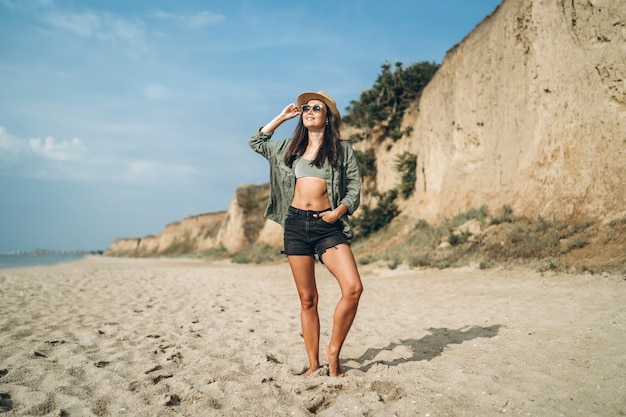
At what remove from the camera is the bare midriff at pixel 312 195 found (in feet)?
10.1

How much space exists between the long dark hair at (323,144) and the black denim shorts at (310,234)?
40 centimetres

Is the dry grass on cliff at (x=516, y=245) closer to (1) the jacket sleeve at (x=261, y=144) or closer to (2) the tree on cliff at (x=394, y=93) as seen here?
(1) the jacket sleeve at (x=261, y=144)

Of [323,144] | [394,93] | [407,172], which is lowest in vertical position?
[323,144]

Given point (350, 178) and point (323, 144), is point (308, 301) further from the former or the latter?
point (323, 144)

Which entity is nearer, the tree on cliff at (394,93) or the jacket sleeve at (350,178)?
the jacket sleeve at (350,178)

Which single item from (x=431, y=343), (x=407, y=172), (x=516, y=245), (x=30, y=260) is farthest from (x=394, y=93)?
(x=30, y=260)

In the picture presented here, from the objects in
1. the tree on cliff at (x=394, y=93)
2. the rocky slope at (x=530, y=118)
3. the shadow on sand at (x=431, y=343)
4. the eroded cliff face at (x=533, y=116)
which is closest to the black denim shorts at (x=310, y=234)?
the shadow on sand at (x=431, y=343)

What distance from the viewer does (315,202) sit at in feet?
10.0

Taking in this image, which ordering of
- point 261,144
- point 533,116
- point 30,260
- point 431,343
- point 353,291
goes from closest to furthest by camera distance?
point 353,291 < point 261,144 < point 431,343 < point 533,116 < point 30,260

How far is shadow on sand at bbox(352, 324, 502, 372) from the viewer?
3.45m

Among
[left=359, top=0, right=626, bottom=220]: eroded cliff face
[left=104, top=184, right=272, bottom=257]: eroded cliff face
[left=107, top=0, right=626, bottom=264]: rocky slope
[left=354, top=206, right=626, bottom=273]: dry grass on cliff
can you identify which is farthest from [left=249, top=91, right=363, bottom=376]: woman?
[left=104, top=184, right=272, bottom=257]: eroded cliff face

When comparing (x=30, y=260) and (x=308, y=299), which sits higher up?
(x=308, y=299)

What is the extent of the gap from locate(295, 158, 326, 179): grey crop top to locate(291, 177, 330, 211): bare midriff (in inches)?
1.2

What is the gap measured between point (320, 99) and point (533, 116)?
9.60 m
